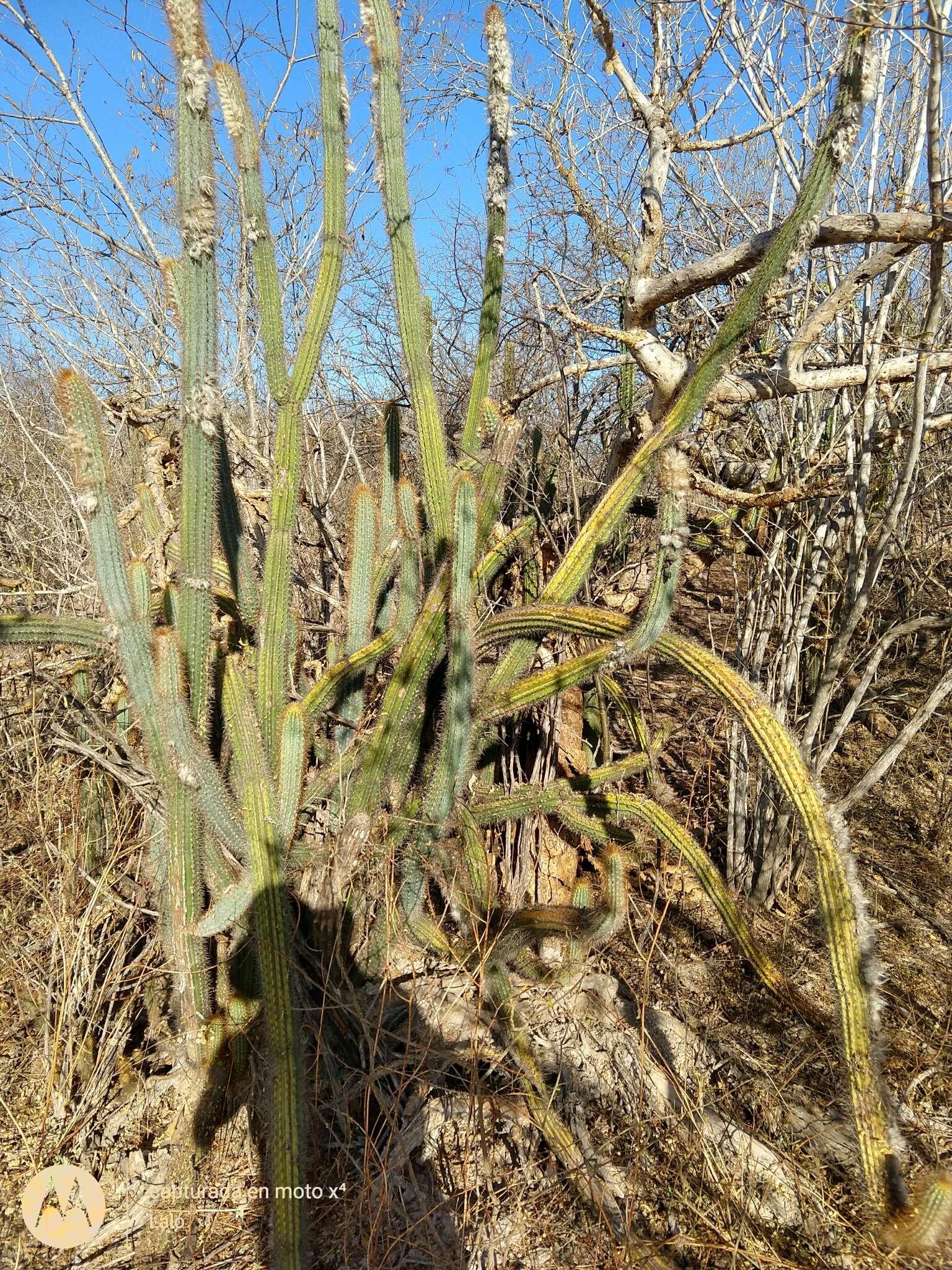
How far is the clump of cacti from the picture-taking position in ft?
6.33

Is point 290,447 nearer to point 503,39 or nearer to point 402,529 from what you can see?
point 402,529

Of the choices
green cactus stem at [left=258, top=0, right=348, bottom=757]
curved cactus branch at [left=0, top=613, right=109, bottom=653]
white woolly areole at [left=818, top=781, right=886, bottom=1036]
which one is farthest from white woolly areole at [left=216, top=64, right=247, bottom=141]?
white woolly areole at [left=818, top=781, right=886, bottom=1036]

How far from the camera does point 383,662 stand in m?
3.16

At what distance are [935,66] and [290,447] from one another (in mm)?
1978

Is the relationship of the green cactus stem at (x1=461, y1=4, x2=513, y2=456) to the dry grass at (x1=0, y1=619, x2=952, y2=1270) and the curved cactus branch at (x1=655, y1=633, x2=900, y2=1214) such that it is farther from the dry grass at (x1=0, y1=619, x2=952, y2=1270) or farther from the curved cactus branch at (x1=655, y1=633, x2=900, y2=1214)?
the dry grass at (x1=0, y1=619, x2=952, y2=1270)

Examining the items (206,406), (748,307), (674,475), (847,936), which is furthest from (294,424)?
(847,936)

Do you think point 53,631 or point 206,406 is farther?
point 53,631

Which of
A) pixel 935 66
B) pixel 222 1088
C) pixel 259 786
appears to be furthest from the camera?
pixel 222 1088

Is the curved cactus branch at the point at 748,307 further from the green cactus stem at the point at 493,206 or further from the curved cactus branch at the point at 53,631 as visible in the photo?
the curved cactus branch at the point at 53,631

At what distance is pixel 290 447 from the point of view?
2.39 meters

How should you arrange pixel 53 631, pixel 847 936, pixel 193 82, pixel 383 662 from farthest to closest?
pixel 383 662 < pixel 53 631 < pixel 193 82 < pixel 847 936

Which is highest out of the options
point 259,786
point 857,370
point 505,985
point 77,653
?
point 857,370

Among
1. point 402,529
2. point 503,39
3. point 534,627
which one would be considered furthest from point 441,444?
point 503,39

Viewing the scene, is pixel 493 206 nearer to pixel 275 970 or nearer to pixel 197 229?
pixel 197 229
